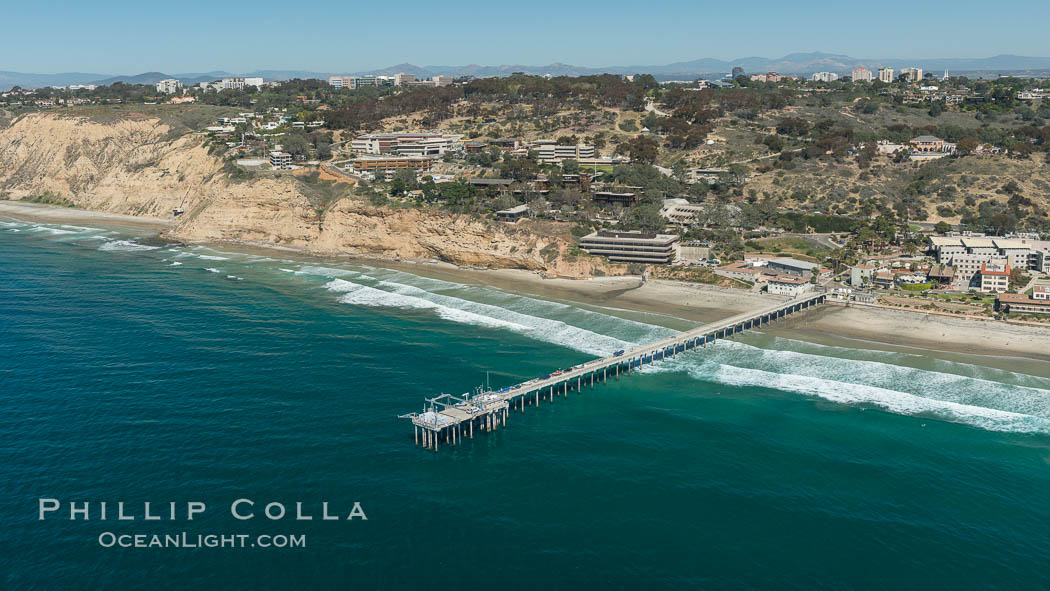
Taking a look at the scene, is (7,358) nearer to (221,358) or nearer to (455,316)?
(221,358)

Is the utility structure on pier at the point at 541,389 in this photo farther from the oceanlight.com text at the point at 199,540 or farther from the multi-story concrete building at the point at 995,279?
the multi-story concrete building at the point at 995,279

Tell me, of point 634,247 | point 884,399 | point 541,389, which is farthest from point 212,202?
point 884,399

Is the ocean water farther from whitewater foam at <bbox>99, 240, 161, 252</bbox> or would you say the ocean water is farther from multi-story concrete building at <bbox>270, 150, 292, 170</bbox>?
multi-story concrete building at <bbox>270, 150, 292, 170</bbox>

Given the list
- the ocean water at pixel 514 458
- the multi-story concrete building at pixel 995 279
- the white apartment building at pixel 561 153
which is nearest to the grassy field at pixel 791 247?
the multi-story concrete building at pixel 995 279

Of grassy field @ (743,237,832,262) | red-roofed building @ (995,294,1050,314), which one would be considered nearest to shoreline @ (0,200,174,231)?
grassy field @ (743,237,832,262)

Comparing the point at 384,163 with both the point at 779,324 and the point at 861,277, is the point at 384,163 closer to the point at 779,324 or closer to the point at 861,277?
the point at 779,324
